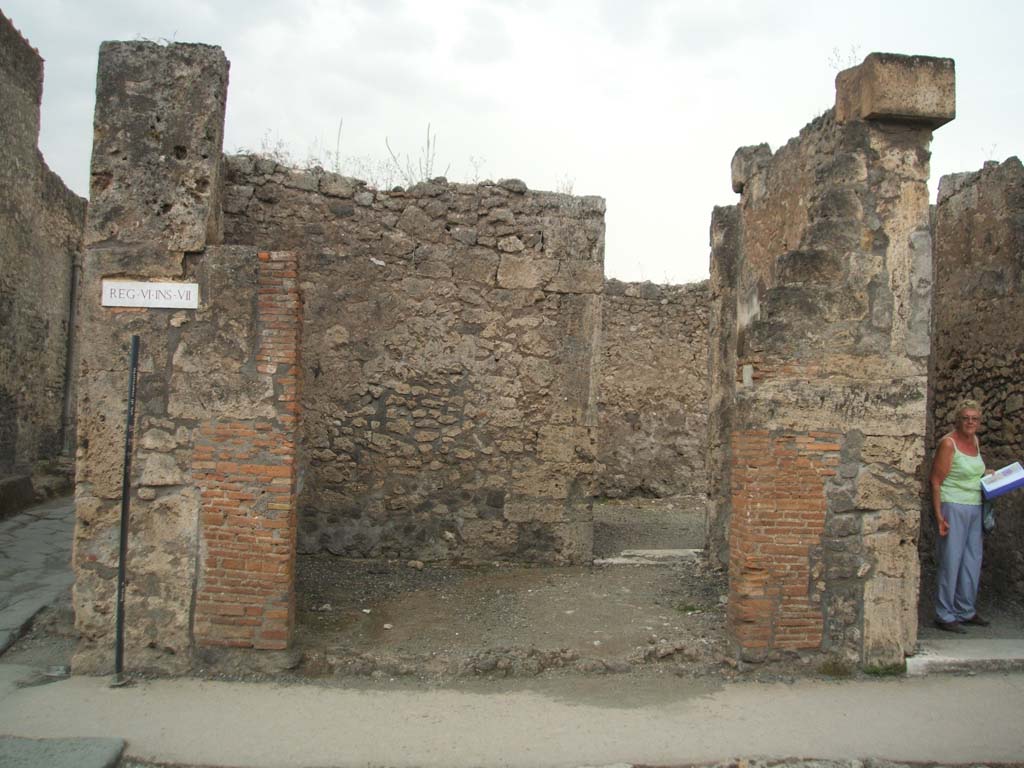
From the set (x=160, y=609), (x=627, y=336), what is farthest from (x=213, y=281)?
(x=627, y=336)

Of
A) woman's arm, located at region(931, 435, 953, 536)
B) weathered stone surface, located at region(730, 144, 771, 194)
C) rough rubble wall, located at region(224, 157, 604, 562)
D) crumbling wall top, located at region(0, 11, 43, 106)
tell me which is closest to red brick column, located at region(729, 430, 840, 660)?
woman's arm, located at region(931, 435, 953, 536)

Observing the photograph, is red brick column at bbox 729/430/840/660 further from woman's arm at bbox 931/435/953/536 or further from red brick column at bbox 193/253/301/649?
red brick column at bbox 193/253/301/649

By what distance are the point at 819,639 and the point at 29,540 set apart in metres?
7.17

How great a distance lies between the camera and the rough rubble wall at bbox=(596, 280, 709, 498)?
473 inches

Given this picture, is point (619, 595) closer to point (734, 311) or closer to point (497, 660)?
point (497, 660)

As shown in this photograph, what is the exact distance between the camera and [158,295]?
14.8ft

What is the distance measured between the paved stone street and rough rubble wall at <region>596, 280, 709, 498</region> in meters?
6.95

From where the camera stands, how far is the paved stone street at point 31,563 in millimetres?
5414

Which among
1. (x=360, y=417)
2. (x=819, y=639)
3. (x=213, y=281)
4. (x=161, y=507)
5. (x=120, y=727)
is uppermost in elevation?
(x=213, y=281)

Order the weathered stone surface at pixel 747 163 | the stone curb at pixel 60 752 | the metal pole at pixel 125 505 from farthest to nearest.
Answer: the weathered stone surface at pixel 747 163 → the metal pole at pixel 125 505 → the stone curb at pixel 60 752

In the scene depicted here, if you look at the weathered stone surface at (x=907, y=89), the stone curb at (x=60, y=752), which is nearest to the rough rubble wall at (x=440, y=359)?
the weathered stone surface at (x=907, y=89)

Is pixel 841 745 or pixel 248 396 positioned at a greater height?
pixel 248 396

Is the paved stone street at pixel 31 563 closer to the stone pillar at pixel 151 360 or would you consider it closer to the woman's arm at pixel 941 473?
the stone pillar at pixel 151 360

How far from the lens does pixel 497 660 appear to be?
4586 mm
